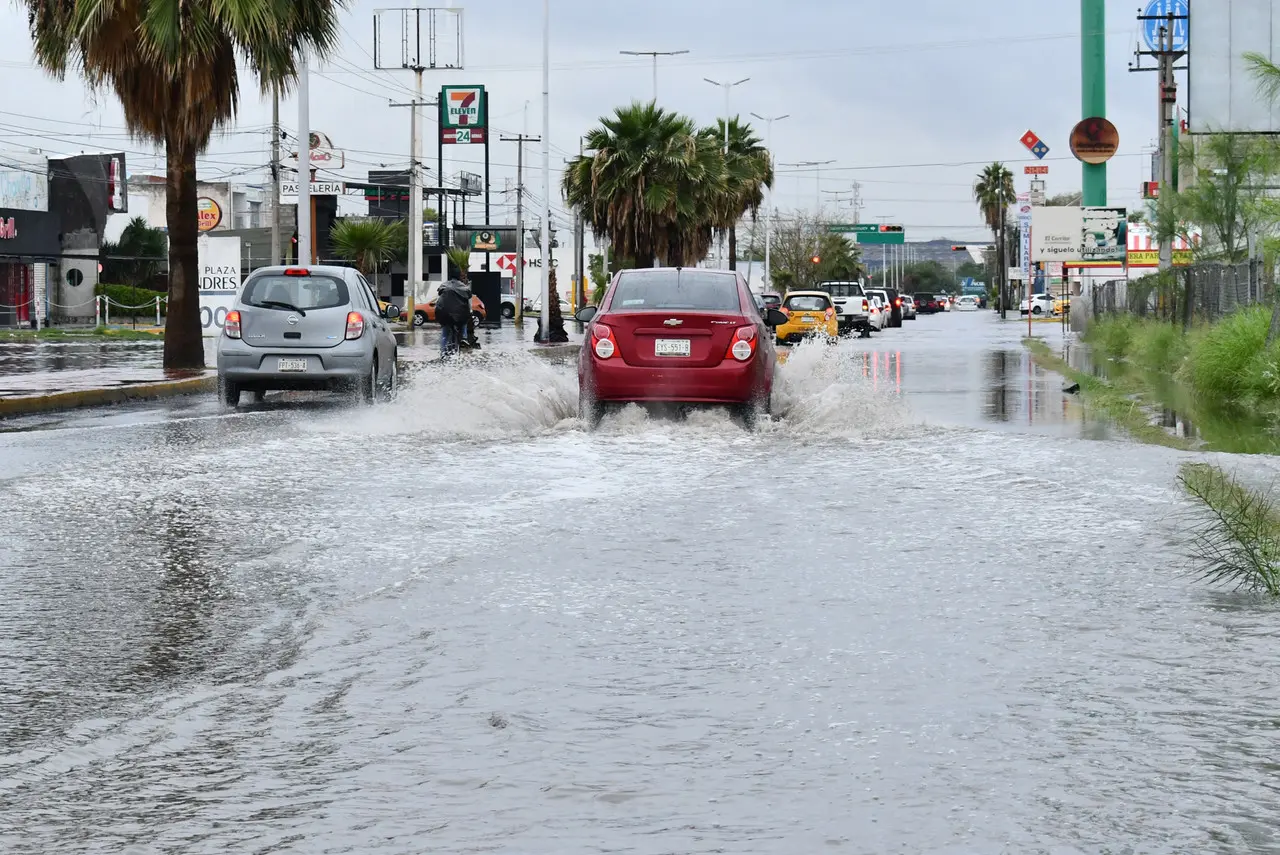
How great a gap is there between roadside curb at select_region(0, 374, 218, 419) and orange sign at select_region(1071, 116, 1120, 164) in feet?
116

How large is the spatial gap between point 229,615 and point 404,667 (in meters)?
1.36

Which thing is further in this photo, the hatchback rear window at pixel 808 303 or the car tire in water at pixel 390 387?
the hatchback rear window at pixel 808 303

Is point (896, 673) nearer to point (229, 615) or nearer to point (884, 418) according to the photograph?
point (229, 615)

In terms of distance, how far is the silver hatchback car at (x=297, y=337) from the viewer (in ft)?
66.0

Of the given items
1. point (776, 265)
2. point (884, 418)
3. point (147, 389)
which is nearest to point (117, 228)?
point (776, 265)

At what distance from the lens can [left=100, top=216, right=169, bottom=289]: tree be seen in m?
75.4

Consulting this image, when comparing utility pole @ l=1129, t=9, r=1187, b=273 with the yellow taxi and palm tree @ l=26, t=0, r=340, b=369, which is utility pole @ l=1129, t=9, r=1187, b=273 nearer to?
the yellow taxi

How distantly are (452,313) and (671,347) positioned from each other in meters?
15.9

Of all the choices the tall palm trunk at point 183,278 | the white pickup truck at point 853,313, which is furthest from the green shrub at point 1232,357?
the white pickup truck at point 853,313

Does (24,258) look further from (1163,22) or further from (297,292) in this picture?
(297,292)

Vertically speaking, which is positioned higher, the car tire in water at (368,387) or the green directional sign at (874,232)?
the green directional sign at (874,232)

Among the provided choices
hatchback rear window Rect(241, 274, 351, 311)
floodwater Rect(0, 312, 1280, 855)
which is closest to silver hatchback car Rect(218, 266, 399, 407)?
hatchback rear window Rect(241, 274, 351, 311)

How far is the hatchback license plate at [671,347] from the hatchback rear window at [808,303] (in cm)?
3204

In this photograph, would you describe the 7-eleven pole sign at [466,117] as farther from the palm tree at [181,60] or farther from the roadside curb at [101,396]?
the roadside curb at [101,396]
